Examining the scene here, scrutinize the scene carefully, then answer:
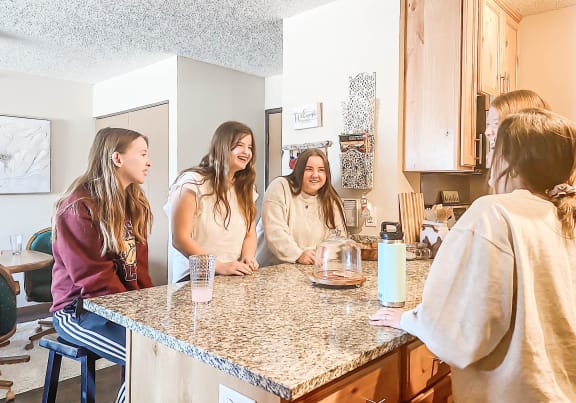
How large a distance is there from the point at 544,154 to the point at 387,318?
0.56 meters

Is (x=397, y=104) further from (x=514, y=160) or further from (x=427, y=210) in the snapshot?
(x=514, y=160)

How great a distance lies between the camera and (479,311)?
3.01ft

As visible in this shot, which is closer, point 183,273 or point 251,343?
point 251,343

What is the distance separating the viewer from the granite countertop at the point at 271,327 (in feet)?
3.00

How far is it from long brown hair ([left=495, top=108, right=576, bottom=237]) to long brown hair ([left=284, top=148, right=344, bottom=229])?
4.71ft

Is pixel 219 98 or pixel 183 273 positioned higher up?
pixel 219 98

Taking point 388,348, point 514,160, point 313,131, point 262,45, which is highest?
point 262,45

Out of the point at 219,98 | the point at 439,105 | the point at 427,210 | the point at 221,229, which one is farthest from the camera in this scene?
the point at 219,98

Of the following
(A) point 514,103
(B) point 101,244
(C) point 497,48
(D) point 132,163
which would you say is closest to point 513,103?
(A) point 514,103

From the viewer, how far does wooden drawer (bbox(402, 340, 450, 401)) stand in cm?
121

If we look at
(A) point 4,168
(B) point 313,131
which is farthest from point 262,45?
(A) point 4,168

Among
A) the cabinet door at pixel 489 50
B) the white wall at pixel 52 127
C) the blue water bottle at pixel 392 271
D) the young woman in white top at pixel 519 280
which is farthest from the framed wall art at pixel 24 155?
the young woman in white top at pixel 519 280

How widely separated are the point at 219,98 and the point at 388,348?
3565 mm

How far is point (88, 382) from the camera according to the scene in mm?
1569
